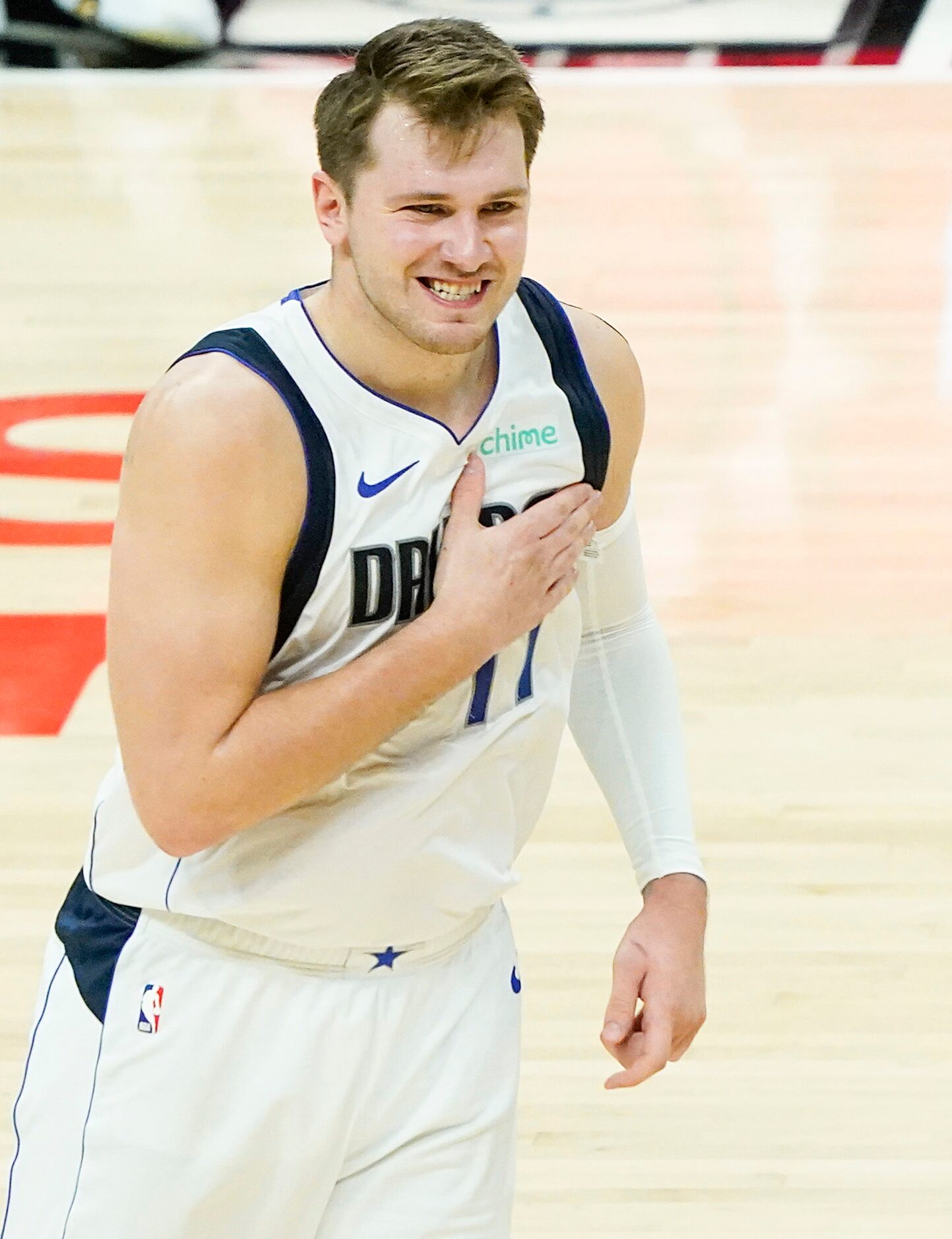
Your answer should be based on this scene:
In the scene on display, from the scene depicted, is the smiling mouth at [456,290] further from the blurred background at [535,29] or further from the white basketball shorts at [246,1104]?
the blurred background at [535,29]

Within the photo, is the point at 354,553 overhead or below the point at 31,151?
overhead

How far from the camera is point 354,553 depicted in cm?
175

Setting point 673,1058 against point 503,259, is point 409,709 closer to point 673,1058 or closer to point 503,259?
point 503,259

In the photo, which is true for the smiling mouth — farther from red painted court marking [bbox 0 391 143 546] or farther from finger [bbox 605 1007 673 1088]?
red painted court marking [bbox 0 391 143 546]

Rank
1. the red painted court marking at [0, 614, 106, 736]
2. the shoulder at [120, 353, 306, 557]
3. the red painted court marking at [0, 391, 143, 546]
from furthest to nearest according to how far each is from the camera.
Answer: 1. the red painted court marking at [0, 391, 143, 546]
2. the red painted court marking at [0, 614, 106, 736]
3. the shoulder at [120, 353, 306, 557]

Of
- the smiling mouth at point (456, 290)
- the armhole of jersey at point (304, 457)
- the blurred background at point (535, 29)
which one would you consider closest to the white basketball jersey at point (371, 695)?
the armhole of jersey at point (304, 457)

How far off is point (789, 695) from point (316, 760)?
8.60 feet

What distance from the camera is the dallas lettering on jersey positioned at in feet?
5.77

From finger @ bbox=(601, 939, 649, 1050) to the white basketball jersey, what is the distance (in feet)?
0.53

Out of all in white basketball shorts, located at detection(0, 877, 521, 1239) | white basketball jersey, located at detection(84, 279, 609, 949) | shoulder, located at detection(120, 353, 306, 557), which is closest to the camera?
shoulder, located at detection(120, 353, 306, 557)

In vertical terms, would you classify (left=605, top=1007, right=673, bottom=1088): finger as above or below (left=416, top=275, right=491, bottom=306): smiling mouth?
below

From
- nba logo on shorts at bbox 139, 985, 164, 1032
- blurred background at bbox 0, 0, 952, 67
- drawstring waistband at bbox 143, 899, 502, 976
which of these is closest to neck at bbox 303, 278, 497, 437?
drawstring waistband at bbox 143, 899, 502, 976

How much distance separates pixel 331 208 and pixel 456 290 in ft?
0.53

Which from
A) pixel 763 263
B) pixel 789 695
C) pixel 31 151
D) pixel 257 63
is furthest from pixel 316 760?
pixel 257 63
